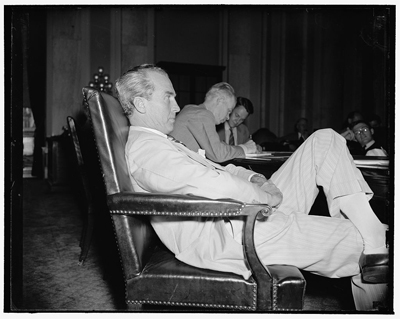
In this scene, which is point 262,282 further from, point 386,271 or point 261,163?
point 261,163

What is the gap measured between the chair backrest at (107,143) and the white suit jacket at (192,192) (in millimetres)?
64

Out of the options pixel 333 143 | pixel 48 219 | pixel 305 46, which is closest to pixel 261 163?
pixel 333 143

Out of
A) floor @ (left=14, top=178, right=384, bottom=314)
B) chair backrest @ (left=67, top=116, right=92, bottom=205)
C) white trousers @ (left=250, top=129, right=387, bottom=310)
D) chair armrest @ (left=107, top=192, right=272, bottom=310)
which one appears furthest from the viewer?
chair backrest @ (left=67, top=116, right=92, bottom=205)

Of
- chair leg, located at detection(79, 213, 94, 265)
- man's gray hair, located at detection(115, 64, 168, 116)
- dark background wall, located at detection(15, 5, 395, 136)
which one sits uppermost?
dark background wall, located at detection(15, 5, 395, 136)

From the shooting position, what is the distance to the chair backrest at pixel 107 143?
1351 millimetres

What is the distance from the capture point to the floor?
198 cm

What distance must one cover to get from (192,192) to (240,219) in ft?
0.68

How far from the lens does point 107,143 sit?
4.49 feet

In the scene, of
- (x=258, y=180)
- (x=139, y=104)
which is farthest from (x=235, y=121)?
(x=139, y=104)

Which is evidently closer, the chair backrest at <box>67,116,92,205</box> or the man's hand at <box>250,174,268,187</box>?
the man's hand at <box>250,174,268,187</box>

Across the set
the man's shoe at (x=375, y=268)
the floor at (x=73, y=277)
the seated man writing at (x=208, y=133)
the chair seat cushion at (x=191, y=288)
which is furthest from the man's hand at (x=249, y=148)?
the chair seat cushion at (x=191, y=288)

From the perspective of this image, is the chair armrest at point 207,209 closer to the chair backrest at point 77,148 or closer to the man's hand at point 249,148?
the chair backrest at point 77,148

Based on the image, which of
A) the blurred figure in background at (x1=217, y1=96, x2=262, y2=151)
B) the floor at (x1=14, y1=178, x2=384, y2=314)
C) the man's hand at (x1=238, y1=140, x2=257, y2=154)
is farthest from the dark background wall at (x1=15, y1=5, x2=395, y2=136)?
the man's hand at (x1=238, y1=140, x2=257, y2=154)

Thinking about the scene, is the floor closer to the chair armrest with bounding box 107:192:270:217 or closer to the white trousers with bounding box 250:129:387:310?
the white trousers with bounding box 250:129:387:310
